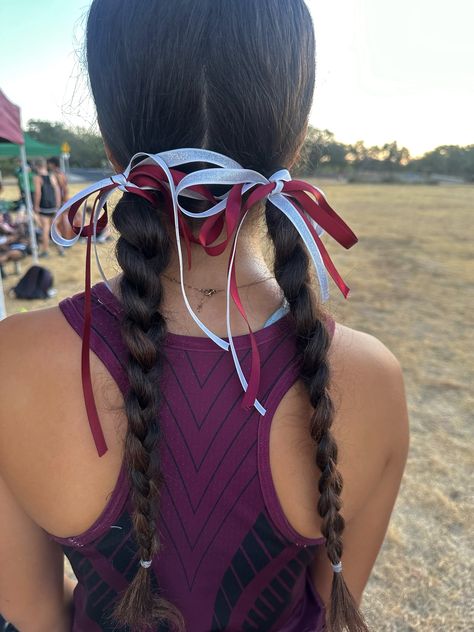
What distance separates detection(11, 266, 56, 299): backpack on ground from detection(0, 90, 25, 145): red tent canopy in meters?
1.42

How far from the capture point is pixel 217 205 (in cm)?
68

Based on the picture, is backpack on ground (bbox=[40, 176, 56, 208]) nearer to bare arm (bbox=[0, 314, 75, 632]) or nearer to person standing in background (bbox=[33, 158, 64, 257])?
person standing in background (bbox=[33, 158, 64, 257])

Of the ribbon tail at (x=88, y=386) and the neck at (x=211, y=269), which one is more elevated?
the neck at (x=211, y=269)

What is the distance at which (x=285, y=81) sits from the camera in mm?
689

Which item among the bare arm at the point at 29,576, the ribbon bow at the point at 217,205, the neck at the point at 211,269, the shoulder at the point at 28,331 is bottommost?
the bare arm at the point at 29,576

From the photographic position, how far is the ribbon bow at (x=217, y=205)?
0.64m

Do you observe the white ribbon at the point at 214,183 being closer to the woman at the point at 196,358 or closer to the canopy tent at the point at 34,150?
the woman at the point at 196,358

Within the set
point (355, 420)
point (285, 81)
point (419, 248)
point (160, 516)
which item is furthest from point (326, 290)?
point (419, 248)

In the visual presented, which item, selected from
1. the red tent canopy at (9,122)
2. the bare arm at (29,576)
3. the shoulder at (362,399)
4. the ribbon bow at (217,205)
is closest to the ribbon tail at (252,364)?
the ribbon bow at (217,205)

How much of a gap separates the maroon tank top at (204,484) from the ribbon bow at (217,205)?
33mm

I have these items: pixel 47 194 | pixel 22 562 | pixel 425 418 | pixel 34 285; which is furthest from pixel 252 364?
pixel 47 194

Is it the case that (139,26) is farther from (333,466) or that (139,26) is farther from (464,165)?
(464,165)

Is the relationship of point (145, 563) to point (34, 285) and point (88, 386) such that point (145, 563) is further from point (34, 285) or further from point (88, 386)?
point (34, 285)

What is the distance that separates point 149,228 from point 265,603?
66 centimetres
